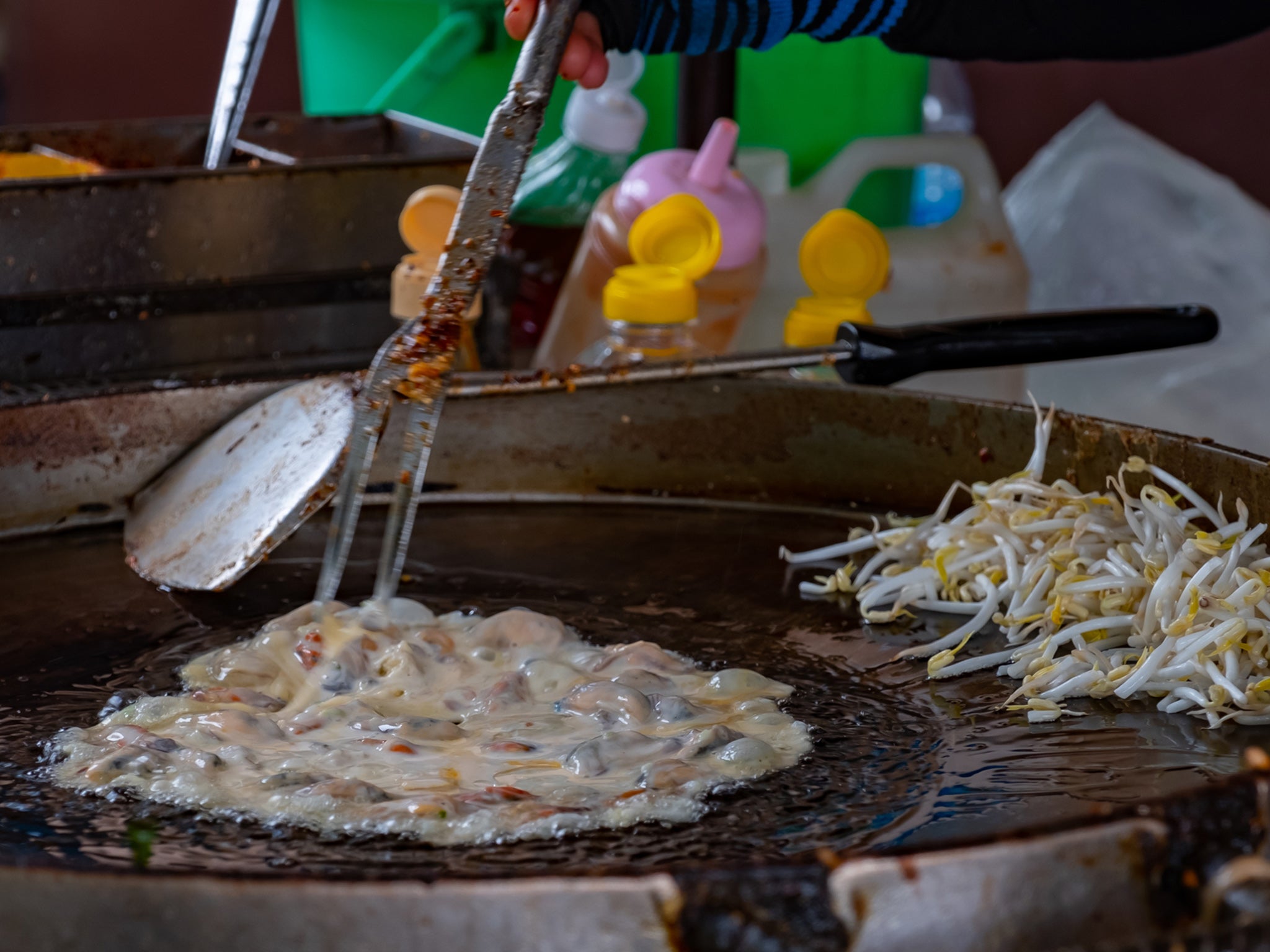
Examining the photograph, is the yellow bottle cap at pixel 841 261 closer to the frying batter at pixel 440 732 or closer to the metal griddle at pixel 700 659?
the metal griddle at pixel 700 659

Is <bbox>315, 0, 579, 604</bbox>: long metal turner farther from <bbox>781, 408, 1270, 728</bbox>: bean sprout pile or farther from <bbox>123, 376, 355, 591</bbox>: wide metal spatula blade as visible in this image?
<bbox>781, 408, 1270, 728</bbox>: bean sprout pile

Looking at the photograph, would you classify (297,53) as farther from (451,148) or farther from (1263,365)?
(1263,365)

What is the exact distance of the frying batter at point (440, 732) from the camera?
3.13 feet

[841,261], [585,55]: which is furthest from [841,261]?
[585,55]

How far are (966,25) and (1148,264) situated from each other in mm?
984

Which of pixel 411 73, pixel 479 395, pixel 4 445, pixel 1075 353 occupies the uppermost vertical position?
pixel 411 73

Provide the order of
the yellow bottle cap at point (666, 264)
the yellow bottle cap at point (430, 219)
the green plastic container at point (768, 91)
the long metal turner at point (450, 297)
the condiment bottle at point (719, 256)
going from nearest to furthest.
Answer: the long metal turner at point (450, 297), the yellow bottle cap at point (666, 264), the yellow bottle cap at point (430, 219), the condiment bottle at point (719, 256), the green plastic container at point (768, 91)

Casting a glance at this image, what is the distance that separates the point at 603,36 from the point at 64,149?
1250 mm

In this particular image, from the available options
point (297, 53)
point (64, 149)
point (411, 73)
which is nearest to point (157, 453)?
point (64, 149)

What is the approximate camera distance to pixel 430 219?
1.84 metres

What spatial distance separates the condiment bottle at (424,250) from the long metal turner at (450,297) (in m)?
0.45

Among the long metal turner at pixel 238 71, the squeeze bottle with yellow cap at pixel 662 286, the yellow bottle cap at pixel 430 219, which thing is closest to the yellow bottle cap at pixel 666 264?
the squeeze bottle with yellow cap at pixel 662 286

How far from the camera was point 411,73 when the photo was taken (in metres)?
2.59

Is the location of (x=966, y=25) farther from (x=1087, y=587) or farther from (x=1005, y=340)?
(x=1087, y=587)
